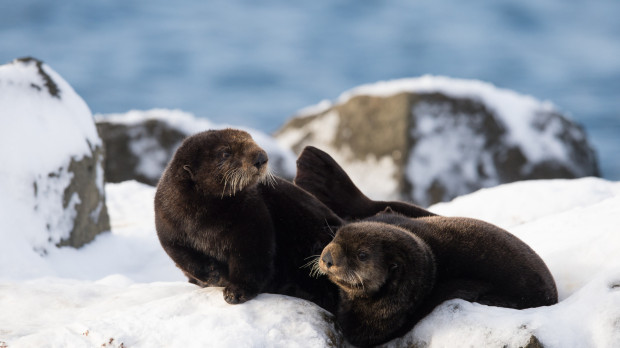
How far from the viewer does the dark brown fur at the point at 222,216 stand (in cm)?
551

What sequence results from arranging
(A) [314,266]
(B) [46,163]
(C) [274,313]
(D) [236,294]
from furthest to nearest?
1. (B) [46,163]
2. (A) [314,266]
3. (D) [236,294]
4. (C) [274,313]

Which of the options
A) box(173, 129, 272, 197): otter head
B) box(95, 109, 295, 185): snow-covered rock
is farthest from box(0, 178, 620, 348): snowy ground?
box(95, 109, 295, 185): snow-covered rock

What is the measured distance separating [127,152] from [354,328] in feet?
32.9

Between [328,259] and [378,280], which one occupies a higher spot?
[328,259]

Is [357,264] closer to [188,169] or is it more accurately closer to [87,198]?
[188,169]

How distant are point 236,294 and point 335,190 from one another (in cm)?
193

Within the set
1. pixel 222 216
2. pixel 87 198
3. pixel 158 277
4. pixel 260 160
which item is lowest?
pixel 158 277

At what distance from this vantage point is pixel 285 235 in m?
5.94

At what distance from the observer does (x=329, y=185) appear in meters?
7.14

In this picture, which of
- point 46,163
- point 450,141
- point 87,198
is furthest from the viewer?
point 450,141

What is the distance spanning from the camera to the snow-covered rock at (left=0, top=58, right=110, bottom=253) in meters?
8.38

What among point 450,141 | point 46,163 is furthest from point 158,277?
point 450,141

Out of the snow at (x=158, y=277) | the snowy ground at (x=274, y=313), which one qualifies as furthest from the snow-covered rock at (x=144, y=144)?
the snowy ground at (x=274, y=313)

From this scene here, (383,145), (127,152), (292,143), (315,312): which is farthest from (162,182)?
(292,143)
